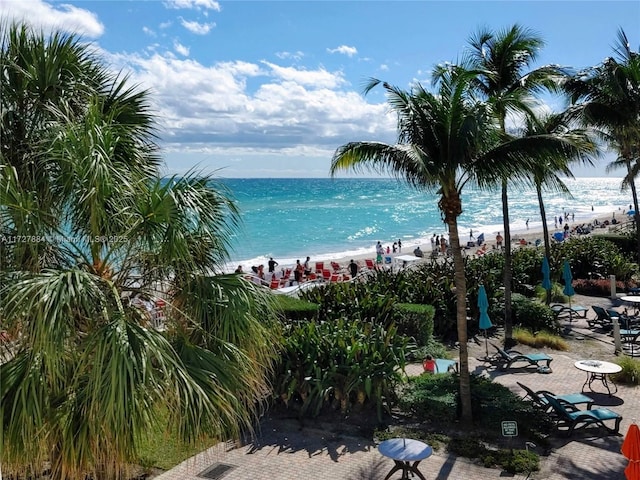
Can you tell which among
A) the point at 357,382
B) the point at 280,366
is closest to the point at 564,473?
the point at 357,382

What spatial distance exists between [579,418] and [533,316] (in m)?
7.43

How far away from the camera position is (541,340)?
14.2 meters

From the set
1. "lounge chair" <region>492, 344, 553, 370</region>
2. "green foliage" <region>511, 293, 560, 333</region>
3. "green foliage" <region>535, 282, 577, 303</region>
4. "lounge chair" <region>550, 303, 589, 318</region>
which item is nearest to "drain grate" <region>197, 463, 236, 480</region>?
"lounge chair" <region>492, 344, 553, 370</region>

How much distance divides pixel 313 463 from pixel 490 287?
10152mm

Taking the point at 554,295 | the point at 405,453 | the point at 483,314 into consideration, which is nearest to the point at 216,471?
the point at 405,453

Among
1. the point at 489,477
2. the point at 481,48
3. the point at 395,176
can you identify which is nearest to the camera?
the point at 489,477

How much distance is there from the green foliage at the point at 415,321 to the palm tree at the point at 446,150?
4.25 metres

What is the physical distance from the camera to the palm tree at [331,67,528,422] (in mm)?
8516

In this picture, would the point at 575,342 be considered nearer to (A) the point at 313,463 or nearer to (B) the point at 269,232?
(A) the point at 313,463

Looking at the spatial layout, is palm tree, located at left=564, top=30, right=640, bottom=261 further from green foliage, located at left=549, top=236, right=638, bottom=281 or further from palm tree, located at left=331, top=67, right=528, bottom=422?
palm tree, located at left=331, top=67, right=528, bottom=422

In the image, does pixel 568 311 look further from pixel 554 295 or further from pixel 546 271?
pixel 546 271

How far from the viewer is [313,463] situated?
26.3 ft

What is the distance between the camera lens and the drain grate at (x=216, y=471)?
25.3 feet

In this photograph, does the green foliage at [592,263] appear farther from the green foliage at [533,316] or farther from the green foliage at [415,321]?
the green foliage at [415,321]
